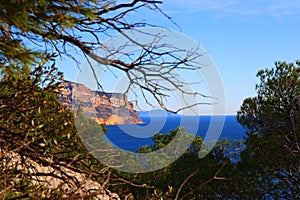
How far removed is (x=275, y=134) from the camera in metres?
14.6

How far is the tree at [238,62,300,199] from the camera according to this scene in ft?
47.0

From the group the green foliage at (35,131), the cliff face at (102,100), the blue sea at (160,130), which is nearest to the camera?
the green foliage at (35,131)

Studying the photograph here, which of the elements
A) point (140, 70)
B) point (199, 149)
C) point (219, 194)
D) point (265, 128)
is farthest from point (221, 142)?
point (140, 70)

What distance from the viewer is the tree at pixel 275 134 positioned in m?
14.3

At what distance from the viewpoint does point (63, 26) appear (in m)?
3.55

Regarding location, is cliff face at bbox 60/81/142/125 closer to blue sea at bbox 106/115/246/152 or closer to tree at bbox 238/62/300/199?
blue sea at bbox 106/115/246/152

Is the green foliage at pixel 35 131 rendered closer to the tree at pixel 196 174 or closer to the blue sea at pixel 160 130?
the blue sea at pixel 160 130

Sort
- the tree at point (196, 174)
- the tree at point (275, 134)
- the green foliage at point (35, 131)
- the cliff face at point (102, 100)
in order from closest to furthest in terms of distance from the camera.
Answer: the green foliage at point (35, 131) < the cliff face at point (102, 100) < the tree at point (275, 134) < the tree at point (196, 174)

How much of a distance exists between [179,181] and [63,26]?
14811 millimetres

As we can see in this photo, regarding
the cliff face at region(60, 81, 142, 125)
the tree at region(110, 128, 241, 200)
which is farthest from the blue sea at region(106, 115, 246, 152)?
the tree at region(110, 128, 241, 200)

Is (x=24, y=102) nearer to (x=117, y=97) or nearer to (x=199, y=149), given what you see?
(x=117, y=97)

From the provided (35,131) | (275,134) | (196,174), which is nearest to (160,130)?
(196,174)

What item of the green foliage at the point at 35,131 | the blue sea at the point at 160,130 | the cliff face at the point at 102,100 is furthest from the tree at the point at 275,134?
the green foliage at the point at 35,131

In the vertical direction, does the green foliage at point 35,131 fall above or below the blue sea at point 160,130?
below
